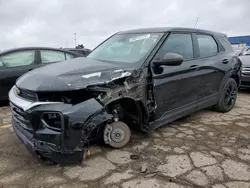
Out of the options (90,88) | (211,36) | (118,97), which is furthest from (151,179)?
(211,36)

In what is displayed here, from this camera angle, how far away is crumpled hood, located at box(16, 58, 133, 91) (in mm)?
2412

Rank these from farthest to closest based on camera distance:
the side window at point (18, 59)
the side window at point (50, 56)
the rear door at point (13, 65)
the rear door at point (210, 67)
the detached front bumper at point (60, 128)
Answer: the side window at point (50, 56), the side window at point (18, 59), the rear door at point (13, 65), the rear door at point (210, 67), the detached front bumper at point (60, 128)

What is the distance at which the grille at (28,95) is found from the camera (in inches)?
96.7

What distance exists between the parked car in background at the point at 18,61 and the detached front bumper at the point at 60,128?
2.86m

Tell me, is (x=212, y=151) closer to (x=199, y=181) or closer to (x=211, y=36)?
(x=199, y=181)

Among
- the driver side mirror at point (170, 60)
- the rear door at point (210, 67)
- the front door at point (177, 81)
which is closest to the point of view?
the driver side mirror at point (170, 60)

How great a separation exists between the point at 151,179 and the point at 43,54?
4.26 metres

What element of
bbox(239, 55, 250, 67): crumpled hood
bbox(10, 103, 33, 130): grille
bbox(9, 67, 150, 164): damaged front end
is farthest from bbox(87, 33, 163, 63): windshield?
bbox(239, 55, 250, 67): crumpled hood

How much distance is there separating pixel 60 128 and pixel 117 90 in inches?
30.1

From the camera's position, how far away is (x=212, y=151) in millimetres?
3020

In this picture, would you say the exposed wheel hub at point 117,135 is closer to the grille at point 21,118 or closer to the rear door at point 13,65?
the grille at point 21,118

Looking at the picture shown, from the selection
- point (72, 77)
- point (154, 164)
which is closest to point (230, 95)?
point (154, 164)

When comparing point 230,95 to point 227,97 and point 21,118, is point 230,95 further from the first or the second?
point 21,118

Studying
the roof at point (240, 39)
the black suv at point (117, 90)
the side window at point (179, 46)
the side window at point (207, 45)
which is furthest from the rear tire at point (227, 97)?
the roof at point (240, 39)
